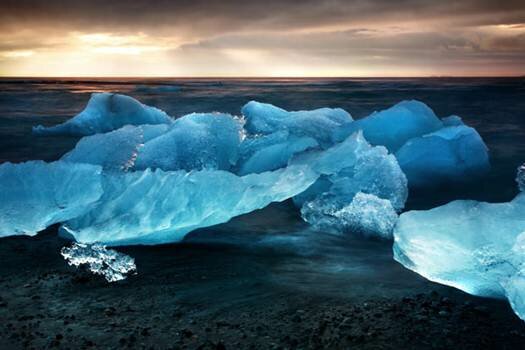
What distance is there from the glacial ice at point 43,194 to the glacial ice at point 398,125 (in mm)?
3340

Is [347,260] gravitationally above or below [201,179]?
below

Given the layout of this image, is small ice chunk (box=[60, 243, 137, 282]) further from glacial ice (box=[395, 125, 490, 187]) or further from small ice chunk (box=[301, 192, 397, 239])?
glacial ice (box=[395, 125, 490, 187])

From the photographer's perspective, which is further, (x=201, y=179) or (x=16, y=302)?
(x=201, y=179)

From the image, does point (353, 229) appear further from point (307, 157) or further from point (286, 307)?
point (286, 307)

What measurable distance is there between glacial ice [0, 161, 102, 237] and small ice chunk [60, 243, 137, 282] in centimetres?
27

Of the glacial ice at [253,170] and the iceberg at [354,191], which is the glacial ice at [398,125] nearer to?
the glacial ice at [253,170]

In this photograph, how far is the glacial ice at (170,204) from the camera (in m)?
3.33

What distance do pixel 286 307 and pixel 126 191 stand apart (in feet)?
5.11

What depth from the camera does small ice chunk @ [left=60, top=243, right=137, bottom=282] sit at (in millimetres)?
2992

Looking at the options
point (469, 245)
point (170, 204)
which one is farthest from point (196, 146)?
point (469, 245)

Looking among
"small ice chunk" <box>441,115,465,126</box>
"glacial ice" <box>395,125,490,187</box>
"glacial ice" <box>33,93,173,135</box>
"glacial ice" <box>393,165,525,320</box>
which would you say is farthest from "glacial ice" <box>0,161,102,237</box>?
"small ice chunk" <box>441,115,465,126</box>

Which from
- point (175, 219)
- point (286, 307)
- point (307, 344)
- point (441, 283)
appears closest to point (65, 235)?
point (175, 219)

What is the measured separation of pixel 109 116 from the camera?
28.5 ft

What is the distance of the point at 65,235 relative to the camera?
12.1 ft
